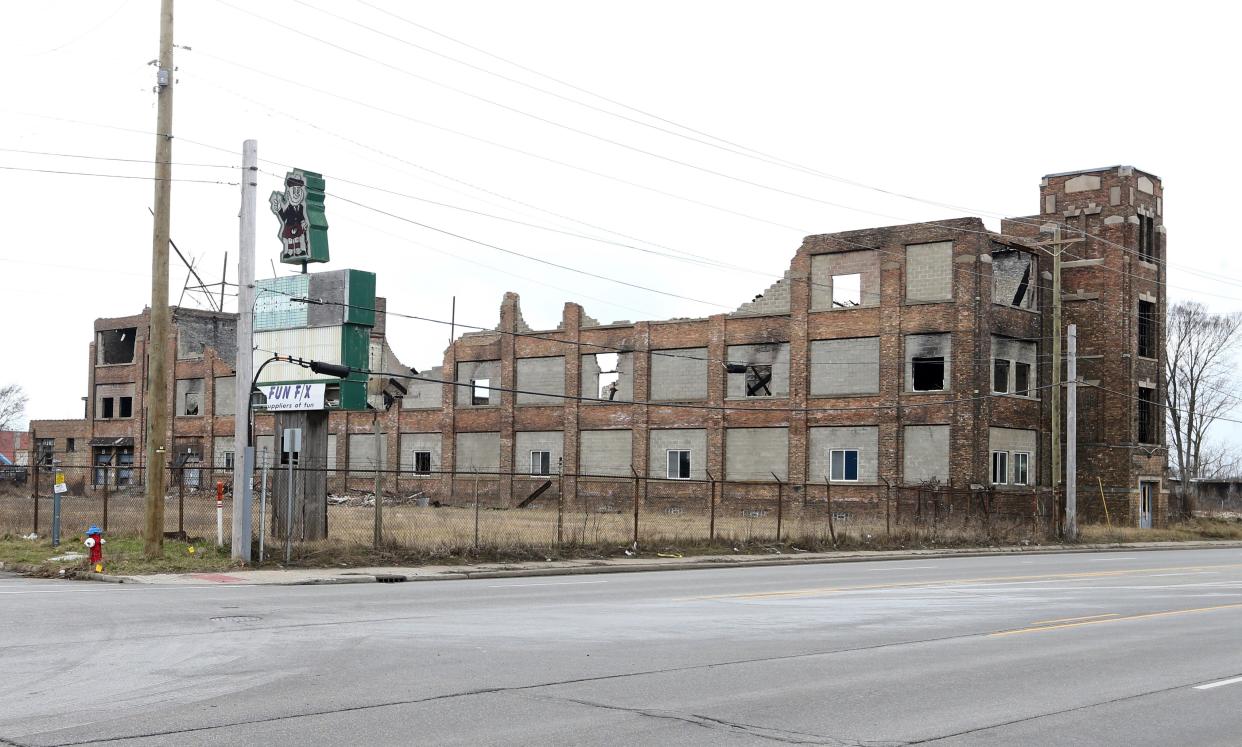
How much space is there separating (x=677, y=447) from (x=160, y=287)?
3567 centimetres

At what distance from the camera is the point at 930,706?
963cm

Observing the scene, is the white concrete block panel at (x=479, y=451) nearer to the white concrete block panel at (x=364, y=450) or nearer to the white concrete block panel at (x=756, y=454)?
the white concrete block panel at (x=364, y=450)

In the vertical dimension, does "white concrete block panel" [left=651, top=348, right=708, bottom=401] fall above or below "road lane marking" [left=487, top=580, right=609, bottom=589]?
above

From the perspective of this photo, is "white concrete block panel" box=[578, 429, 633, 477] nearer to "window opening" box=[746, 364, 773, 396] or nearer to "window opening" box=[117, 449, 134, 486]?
"window opening" box=[746, 364, 773, 396]

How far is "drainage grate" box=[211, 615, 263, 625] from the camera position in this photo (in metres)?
14.8

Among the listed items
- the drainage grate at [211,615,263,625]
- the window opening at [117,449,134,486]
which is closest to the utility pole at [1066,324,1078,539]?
the drainage grate at [211,615,263,625]

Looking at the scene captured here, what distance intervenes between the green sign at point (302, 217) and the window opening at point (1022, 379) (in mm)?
33190

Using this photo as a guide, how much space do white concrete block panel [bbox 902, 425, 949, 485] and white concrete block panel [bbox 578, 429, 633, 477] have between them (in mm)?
13741

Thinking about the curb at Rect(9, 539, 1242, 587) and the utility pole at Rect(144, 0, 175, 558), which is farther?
the utility pole at Rect(144, 0, 175, 558)

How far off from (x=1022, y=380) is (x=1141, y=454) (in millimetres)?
7527

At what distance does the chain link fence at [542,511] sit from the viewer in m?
28.8

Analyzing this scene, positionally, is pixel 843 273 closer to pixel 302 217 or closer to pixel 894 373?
pixel 894 373

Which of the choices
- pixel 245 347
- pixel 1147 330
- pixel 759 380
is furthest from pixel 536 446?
pixel 245 347

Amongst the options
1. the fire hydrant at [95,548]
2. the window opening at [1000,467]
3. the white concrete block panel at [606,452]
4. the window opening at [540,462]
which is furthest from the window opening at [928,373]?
the fire hydrant at [95,548]
